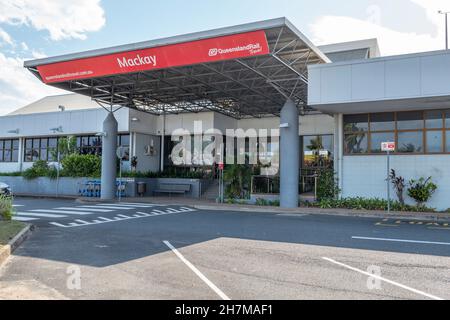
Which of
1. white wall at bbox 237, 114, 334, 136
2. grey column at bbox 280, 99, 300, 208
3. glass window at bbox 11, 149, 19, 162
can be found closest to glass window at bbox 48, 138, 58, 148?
glass window at bbox 11, 149, 19, 162

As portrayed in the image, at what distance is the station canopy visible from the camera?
1567cm

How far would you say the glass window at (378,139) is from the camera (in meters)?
18.2

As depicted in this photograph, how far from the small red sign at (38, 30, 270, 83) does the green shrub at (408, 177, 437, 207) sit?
8549 mm

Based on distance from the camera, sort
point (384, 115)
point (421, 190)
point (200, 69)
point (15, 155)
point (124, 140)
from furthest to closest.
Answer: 1. point (15, 155)
2. point (124, 140)
3. point (200, 69)
4. point (384, 115)
5. point (421, 190)

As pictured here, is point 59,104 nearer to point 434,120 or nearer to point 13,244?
point 434,120

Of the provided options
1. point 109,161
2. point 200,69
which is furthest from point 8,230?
point 109,161

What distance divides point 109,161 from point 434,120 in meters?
17.1

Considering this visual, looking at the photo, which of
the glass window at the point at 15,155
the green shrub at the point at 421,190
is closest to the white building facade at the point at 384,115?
the green shrub at the point at 421,190

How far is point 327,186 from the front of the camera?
62.4 feet

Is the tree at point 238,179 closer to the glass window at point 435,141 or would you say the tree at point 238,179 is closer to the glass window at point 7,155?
the glass window at point 435,141
